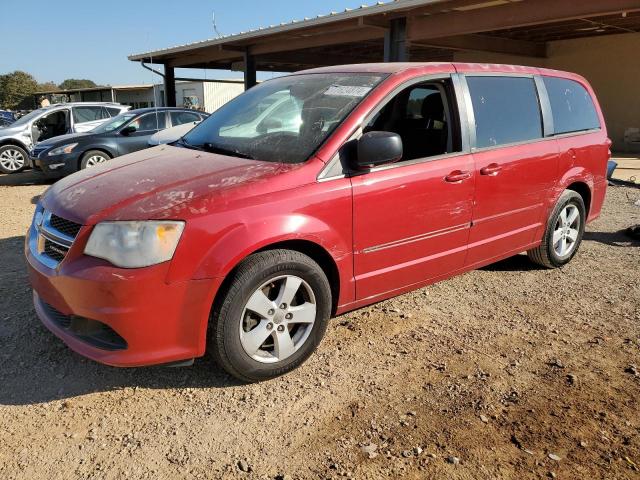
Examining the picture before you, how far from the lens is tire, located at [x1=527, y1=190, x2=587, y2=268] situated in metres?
4.64

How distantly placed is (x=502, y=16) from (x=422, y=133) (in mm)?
8942

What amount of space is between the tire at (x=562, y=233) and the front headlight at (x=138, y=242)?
3445 millimetres

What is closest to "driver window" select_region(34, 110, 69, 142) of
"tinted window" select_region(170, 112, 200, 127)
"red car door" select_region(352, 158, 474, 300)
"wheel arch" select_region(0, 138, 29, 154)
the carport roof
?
"wheel arch" select_region(0, 138, 29, 154)

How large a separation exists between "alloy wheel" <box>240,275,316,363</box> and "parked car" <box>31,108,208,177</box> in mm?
7938

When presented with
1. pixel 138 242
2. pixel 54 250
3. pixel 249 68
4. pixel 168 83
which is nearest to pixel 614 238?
pixel 138 242

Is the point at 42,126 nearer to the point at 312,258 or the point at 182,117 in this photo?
the point at 182,117

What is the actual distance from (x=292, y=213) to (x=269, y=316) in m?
0.58

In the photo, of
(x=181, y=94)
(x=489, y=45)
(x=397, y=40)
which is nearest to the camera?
(x=397, y=40)

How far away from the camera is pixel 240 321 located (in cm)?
274

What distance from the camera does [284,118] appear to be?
11.7 feet

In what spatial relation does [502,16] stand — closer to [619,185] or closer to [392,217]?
[619,185]

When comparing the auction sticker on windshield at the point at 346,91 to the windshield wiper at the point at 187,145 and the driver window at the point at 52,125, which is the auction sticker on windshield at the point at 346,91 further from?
the driver window at the point at 52,125

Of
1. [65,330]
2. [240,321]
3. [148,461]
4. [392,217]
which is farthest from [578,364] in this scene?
[65,330]

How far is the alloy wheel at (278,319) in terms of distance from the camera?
111 inches
